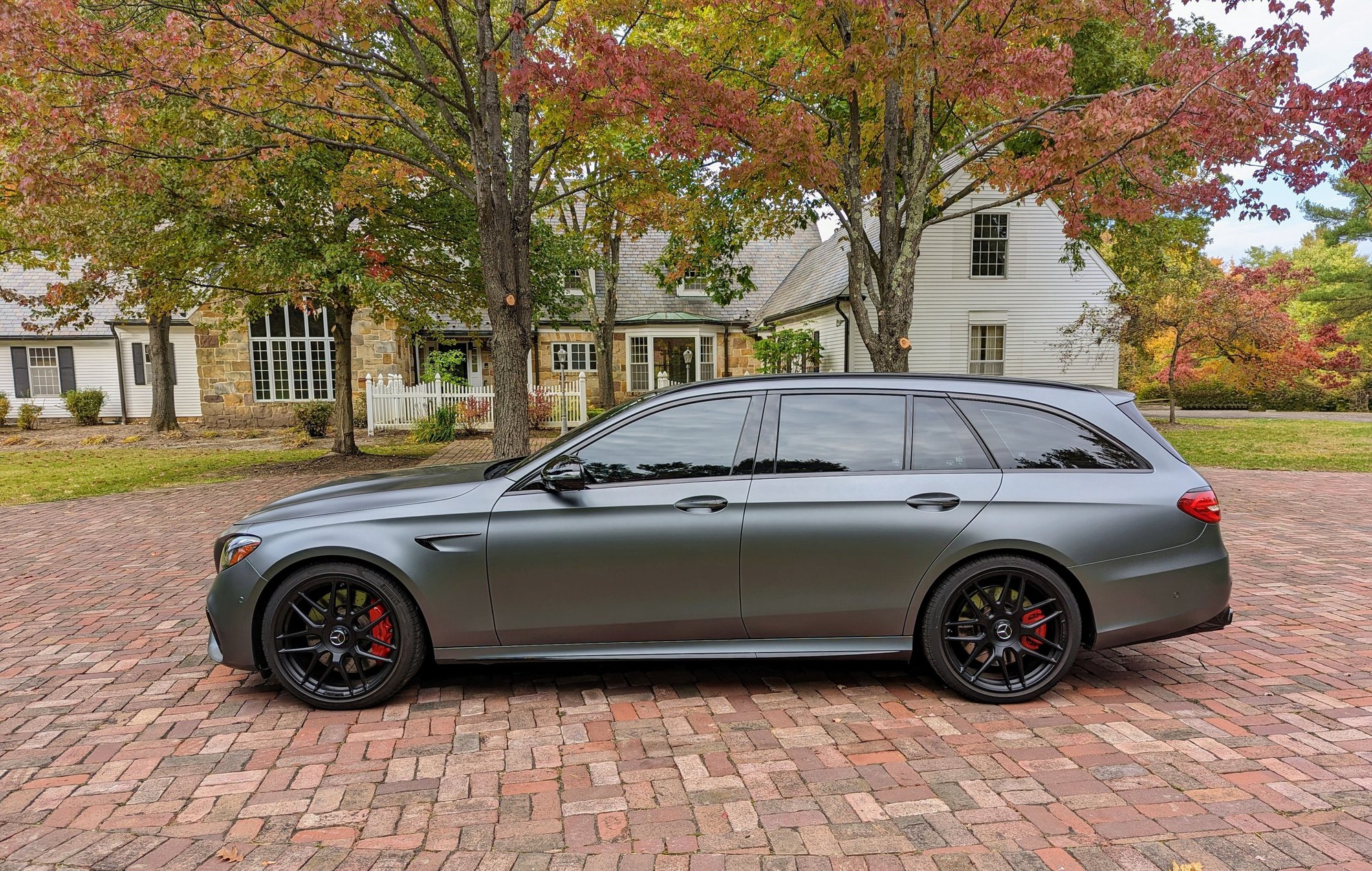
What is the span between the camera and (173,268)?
1230cm

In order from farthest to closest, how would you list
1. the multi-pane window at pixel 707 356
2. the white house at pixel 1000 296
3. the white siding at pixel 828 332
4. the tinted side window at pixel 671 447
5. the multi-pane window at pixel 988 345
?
1. the multi-pane window at pixel 707 356
2. the multi-pane window at pixel 988 345
3. the white siding at pixel 828 332
4. the white house at pixel 1000 296
5. the tinted side window at pixel 671 447

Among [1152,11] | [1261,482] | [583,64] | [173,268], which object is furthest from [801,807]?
[173,268]

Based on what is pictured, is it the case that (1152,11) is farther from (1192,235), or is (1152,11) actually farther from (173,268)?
(173,268)

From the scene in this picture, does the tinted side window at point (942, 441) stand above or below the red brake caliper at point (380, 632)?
above

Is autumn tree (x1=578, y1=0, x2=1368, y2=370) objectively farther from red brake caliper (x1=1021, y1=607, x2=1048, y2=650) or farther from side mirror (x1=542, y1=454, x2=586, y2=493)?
red brake caliper (x1=1021, y1=607, x2=1048, y2=650)

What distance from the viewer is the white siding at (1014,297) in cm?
2025

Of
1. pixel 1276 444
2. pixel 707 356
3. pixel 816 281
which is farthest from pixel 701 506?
pixel 707 356

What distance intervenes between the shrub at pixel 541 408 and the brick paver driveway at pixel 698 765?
49.1ft

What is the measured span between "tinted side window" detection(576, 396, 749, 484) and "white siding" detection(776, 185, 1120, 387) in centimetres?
1712

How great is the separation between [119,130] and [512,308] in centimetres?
473

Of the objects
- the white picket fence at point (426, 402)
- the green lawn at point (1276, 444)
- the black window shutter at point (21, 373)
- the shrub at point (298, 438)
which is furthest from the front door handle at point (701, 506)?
the black window shutter at point (21, 373)

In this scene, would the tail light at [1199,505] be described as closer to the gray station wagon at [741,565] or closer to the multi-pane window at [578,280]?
the gray station wagon at [741,565]

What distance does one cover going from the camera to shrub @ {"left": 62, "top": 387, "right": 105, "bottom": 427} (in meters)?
24.2

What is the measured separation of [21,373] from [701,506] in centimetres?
3109
